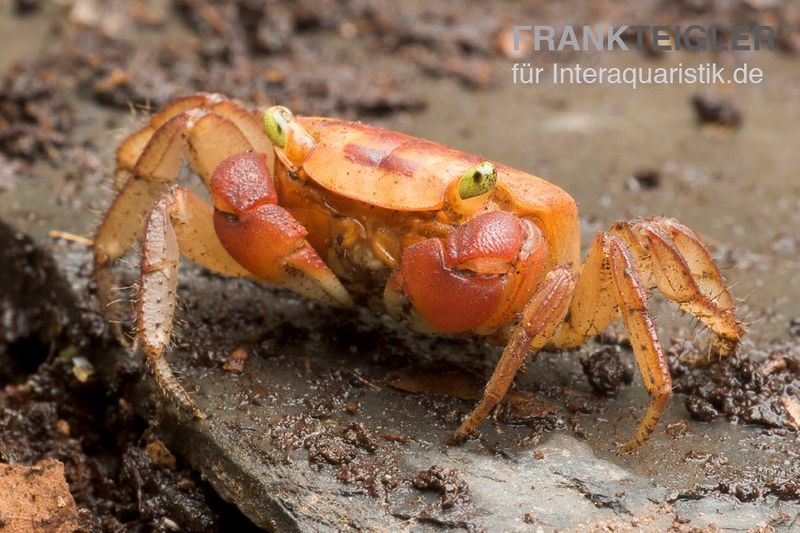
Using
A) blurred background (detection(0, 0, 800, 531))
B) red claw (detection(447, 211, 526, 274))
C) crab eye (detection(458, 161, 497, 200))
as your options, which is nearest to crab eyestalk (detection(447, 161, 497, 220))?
crab eye (detection(458, 161, 497, 200))

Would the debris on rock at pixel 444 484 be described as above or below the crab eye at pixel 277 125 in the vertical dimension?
below

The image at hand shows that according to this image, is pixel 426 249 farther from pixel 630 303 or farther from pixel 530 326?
pixel 630 303

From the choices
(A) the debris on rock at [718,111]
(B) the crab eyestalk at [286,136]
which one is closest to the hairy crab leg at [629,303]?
(B) the crab eyestalk at [286,136]

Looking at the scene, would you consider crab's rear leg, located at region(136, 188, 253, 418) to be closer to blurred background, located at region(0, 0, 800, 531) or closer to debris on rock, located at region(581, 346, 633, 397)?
blurred background, located at region(0, 0, 800, 531)

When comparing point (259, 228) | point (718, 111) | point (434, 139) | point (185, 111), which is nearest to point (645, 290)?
point (259, 228)

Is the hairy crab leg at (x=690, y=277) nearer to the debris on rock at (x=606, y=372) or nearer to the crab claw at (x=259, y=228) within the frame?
the debris on rock at (x=606, y=372)

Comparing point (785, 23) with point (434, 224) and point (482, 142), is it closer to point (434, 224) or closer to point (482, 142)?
point (482, 142)

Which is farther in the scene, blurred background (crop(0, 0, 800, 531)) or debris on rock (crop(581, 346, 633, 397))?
debris on rock (crop(581, 346, 633, 397))

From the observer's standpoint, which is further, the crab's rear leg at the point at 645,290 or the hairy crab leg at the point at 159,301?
the hairy crab leg at the point at 159,301
